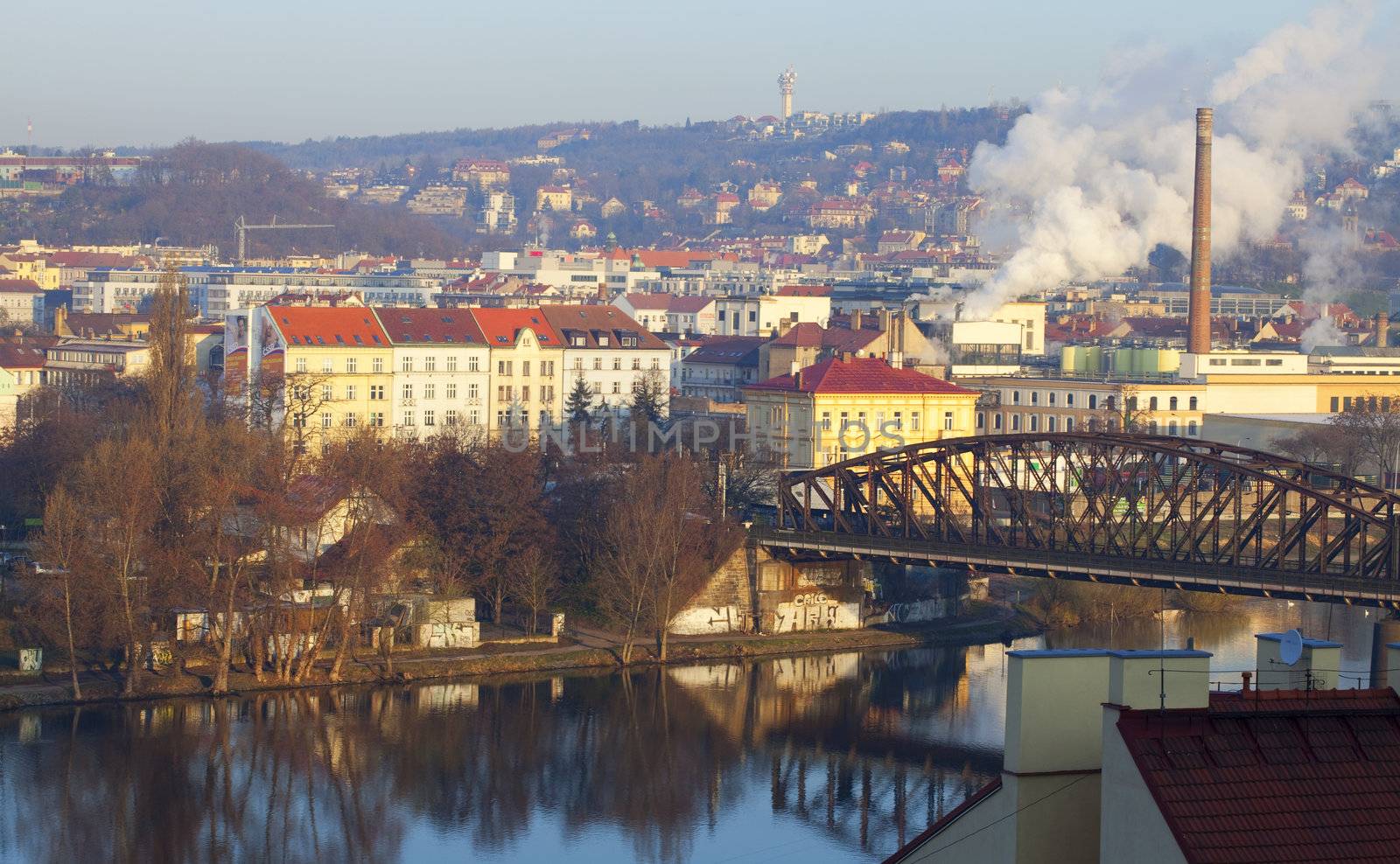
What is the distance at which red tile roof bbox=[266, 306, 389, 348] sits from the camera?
145 ft

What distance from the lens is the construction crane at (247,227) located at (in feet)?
402

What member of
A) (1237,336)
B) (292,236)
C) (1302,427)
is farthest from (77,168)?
(1302,427)

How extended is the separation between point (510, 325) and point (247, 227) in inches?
3408

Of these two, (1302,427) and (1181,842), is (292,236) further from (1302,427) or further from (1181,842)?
(1181,842)

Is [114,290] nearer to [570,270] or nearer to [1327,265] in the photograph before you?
[570,270]

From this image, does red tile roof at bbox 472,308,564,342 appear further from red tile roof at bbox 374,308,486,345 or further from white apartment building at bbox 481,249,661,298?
white apartment building at bbox 481,249,661,298

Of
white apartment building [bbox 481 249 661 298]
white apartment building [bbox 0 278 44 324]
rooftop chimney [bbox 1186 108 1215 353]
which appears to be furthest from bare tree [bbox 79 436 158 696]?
white apartment building [bbox 481 249 661 298]

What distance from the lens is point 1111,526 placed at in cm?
3030

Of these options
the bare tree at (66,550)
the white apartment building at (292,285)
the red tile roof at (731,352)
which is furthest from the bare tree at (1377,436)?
the white apartment building at (292,285)

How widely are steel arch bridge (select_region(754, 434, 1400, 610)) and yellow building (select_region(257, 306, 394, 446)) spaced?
12.9m

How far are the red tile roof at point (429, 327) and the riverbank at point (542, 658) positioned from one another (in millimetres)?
17234

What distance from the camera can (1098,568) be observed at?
2669cm

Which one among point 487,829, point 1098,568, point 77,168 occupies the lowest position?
point 487,829

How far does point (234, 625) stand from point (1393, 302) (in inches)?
2829
